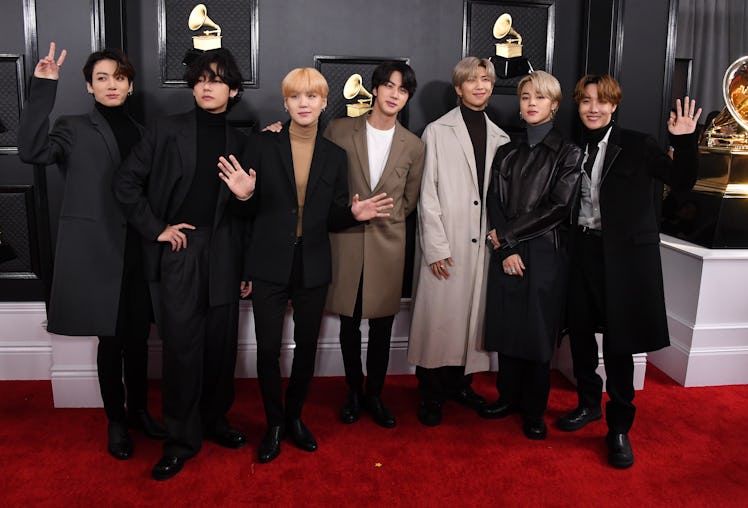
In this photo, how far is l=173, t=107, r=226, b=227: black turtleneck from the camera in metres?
2.39

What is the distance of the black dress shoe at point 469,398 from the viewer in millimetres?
3068

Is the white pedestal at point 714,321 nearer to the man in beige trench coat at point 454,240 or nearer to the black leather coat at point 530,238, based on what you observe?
the black leather coat at point 530,238

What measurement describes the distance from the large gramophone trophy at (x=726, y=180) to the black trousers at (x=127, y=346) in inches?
116

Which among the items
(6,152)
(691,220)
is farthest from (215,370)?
(691,220)

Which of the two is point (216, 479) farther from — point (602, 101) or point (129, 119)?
point (602, 101)

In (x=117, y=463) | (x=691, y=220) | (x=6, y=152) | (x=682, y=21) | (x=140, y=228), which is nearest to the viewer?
(x=140, y=228)

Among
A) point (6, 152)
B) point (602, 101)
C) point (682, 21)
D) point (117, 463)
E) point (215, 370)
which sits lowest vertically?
point (117, 463)

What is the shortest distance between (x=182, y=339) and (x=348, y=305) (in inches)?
28.3

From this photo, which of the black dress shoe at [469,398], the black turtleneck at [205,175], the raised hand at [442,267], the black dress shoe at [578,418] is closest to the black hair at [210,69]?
the black turtleneck at [205,175]

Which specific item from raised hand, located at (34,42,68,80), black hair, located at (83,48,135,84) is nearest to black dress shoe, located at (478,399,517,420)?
black hair, located at (83,48,135,84)

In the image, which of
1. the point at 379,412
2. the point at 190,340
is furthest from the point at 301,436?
the point at 190,340

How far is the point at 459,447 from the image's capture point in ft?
8.89

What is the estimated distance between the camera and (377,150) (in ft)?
9.10

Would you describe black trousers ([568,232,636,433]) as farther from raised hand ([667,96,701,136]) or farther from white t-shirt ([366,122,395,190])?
white t-shirt ([366,122,395,190])
